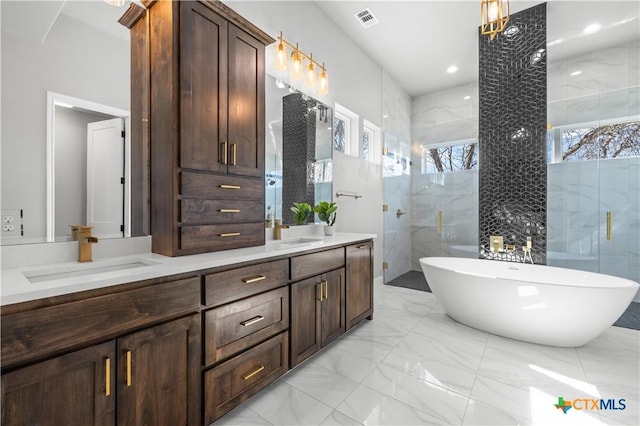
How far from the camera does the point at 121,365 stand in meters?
1.07

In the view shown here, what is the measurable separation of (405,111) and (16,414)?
5167mm

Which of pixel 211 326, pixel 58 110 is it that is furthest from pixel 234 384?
pixel 58 110

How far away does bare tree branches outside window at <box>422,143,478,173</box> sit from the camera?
397 cm

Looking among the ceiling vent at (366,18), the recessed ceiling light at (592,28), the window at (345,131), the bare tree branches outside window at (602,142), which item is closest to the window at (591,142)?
the bare tree branches outside window at (602,142)

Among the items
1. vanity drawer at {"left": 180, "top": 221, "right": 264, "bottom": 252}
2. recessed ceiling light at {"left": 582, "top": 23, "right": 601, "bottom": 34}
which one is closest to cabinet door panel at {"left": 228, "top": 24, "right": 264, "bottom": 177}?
vanity drawer at {"left": 180, "top": 221, "right": 264, "bottom": 252}

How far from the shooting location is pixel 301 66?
8.69 feet

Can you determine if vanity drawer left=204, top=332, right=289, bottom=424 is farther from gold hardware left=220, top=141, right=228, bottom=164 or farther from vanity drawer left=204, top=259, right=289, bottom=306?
gold hardware left=220, top=141, right=228, bottom=164

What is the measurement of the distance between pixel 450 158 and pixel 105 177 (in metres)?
4.09

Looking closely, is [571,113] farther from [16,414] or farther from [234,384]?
[16,414]

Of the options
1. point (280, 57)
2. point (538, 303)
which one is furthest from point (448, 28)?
point (538, 303)

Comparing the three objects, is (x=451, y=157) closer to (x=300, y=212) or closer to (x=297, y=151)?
(x=297, y=151)

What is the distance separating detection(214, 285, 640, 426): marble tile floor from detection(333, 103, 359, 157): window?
2033 millimetres

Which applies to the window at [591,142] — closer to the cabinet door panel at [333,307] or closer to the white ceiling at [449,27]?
the white ceiling at [449,27]

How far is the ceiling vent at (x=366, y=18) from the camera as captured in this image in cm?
307
